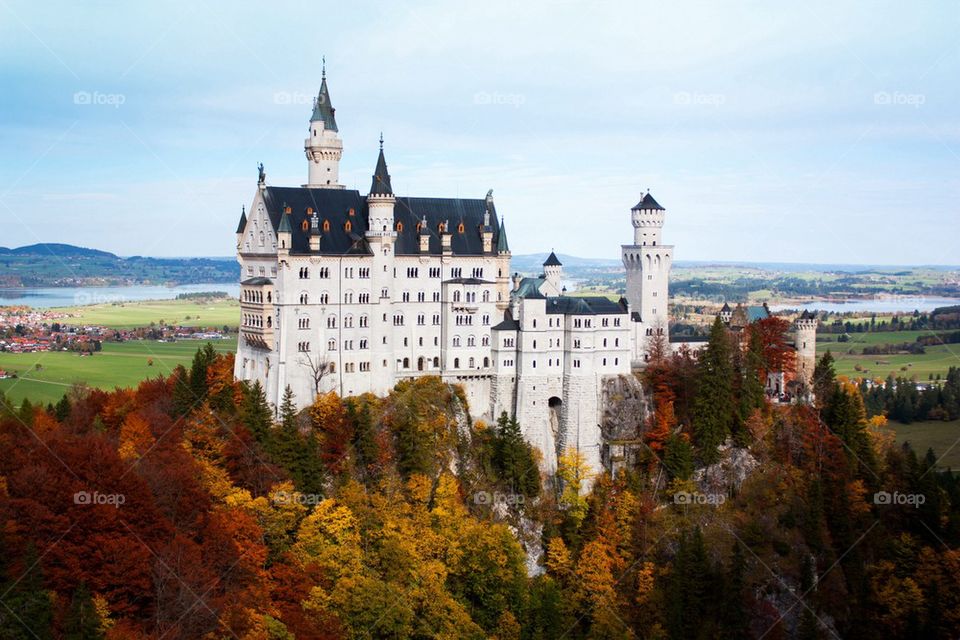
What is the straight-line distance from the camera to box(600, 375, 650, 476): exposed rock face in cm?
8019

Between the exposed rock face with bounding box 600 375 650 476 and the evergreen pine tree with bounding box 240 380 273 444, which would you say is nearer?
the evergreen pine tree with bounding box 240 380 273 444

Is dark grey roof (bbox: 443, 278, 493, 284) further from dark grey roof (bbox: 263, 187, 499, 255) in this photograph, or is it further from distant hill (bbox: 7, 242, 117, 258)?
distant hill (bbox: 7, 242, 117, 258)

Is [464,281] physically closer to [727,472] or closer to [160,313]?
[727,472]

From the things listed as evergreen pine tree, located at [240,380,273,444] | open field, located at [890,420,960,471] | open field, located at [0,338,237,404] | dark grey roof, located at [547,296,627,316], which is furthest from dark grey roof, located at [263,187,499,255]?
open field, located at [890,420,960,471]

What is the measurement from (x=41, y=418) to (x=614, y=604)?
36984 millimetres

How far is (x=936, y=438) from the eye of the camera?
122m

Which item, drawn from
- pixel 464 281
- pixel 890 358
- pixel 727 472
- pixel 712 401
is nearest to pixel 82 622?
pixel 464 281

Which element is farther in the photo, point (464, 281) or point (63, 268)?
point (63, 268)

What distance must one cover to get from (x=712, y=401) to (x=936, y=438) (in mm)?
53015

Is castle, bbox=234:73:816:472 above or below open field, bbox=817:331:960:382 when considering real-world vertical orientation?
above

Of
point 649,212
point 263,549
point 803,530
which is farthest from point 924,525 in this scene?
point 263,549

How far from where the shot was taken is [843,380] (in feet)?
305

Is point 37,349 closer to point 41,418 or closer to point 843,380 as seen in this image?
point 41,418

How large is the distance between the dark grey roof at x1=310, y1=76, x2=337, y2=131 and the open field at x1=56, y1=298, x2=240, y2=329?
8123 centimetres
